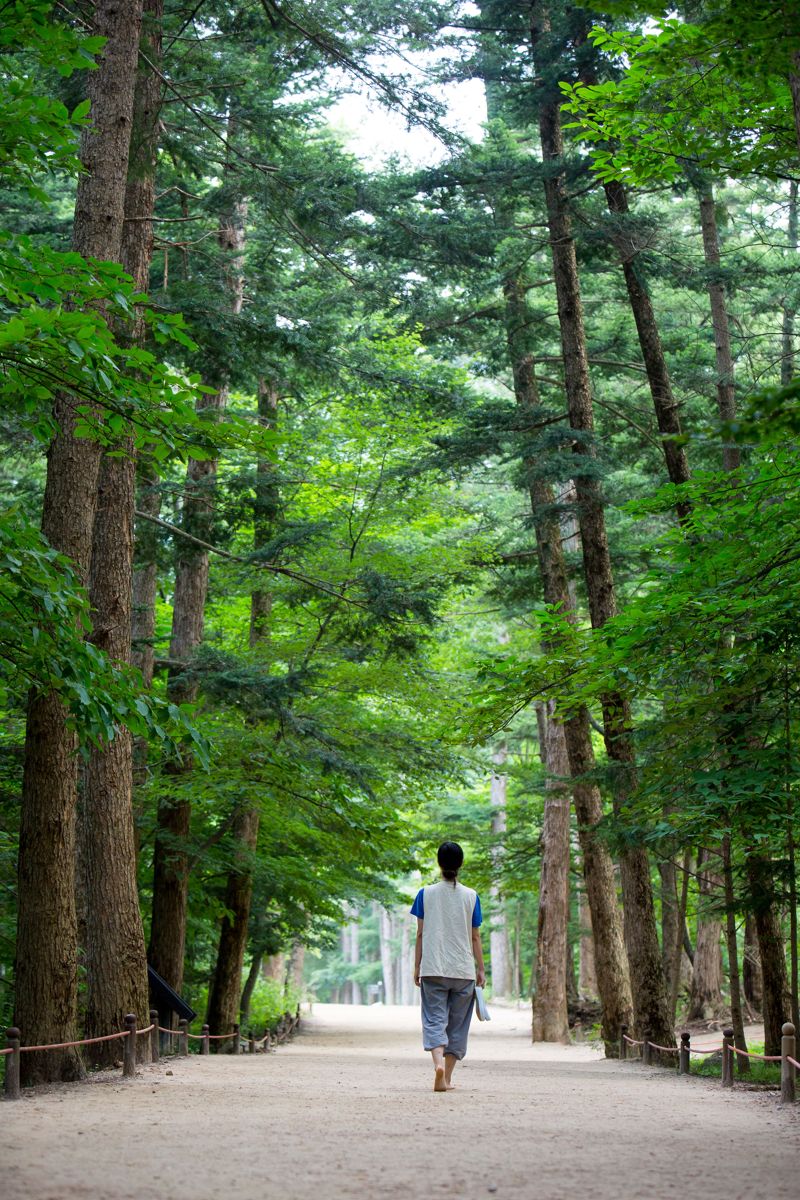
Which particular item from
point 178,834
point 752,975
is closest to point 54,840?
point 178,834

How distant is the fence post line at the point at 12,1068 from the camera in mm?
7648

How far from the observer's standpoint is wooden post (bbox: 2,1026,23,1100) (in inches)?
301

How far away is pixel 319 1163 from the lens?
16.1ft

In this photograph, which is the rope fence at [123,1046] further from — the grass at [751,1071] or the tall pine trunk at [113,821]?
the grass at [751,1071]

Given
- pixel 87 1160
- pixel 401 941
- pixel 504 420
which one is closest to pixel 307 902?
pixel 504 420

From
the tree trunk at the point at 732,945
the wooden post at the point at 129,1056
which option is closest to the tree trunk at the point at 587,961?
the tree trunk at the point at 732,945

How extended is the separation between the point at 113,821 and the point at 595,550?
329 inches

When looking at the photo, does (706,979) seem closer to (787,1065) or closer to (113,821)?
(787,1065)

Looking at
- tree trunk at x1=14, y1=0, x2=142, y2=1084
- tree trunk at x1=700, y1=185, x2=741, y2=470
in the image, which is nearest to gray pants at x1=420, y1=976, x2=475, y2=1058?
tree trunk at x1=14, y1=0, x2=142, y2=1084

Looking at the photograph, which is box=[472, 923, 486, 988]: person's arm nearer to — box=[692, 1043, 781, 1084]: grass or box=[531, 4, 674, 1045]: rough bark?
box=[531, 4, 674, 1045]: rough bark

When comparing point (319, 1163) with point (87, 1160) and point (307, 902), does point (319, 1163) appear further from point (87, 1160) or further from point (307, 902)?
point (307, 902)

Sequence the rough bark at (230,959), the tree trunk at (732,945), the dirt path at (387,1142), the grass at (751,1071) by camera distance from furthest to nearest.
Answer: the rough bark at (230,959) < the tree trunk at (732,945) < the grass at (751,1071) < the dirt path at (387,1142)

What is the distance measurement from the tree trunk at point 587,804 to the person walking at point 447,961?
7.11 metres

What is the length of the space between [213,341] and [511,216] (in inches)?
302
